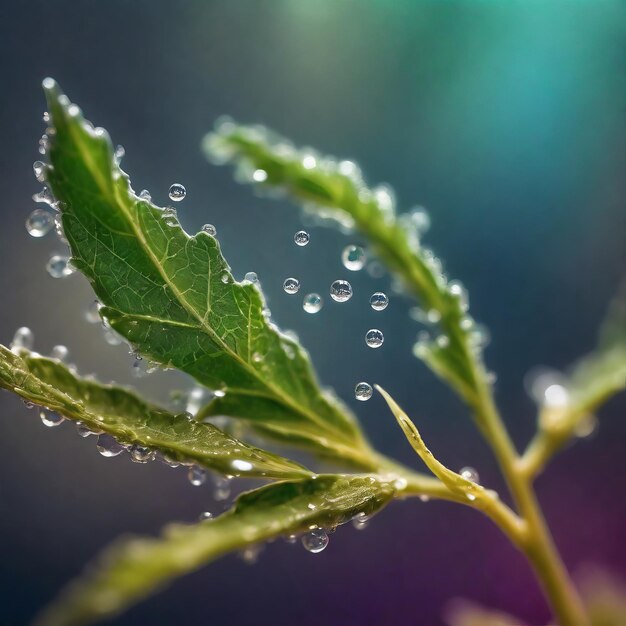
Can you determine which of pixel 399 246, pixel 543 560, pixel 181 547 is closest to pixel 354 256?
pixel 399 246

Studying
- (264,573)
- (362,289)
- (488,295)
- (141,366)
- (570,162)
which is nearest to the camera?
(141,366)

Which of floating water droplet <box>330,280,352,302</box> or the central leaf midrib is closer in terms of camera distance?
the central leaf midrib

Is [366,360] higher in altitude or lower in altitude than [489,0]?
lower

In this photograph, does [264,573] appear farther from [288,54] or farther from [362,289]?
[288,54]

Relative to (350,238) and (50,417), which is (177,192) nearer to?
(50,417)

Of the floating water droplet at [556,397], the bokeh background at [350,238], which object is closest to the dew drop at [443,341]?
the floating water droplet at [556,397]

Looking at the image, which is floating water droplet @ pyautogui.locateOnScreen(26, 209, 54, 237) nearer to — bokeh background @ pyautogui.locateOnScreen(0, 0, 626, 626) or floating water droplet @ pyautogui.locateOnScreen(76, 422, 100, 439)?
Answer: floating water droplet @ pyautogui.locateOnScreen(76, 422, 100, 439)

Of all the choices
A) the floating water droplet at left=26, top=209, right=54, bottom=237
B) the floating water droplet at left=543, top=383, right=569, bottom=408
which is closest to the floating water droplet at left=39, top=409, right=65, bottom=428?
the floating water droplet at left=26, top=209, right=54, bottom=237

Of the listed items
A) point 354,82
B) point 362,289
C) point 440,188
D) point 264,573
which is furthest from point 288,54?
point 264,573
